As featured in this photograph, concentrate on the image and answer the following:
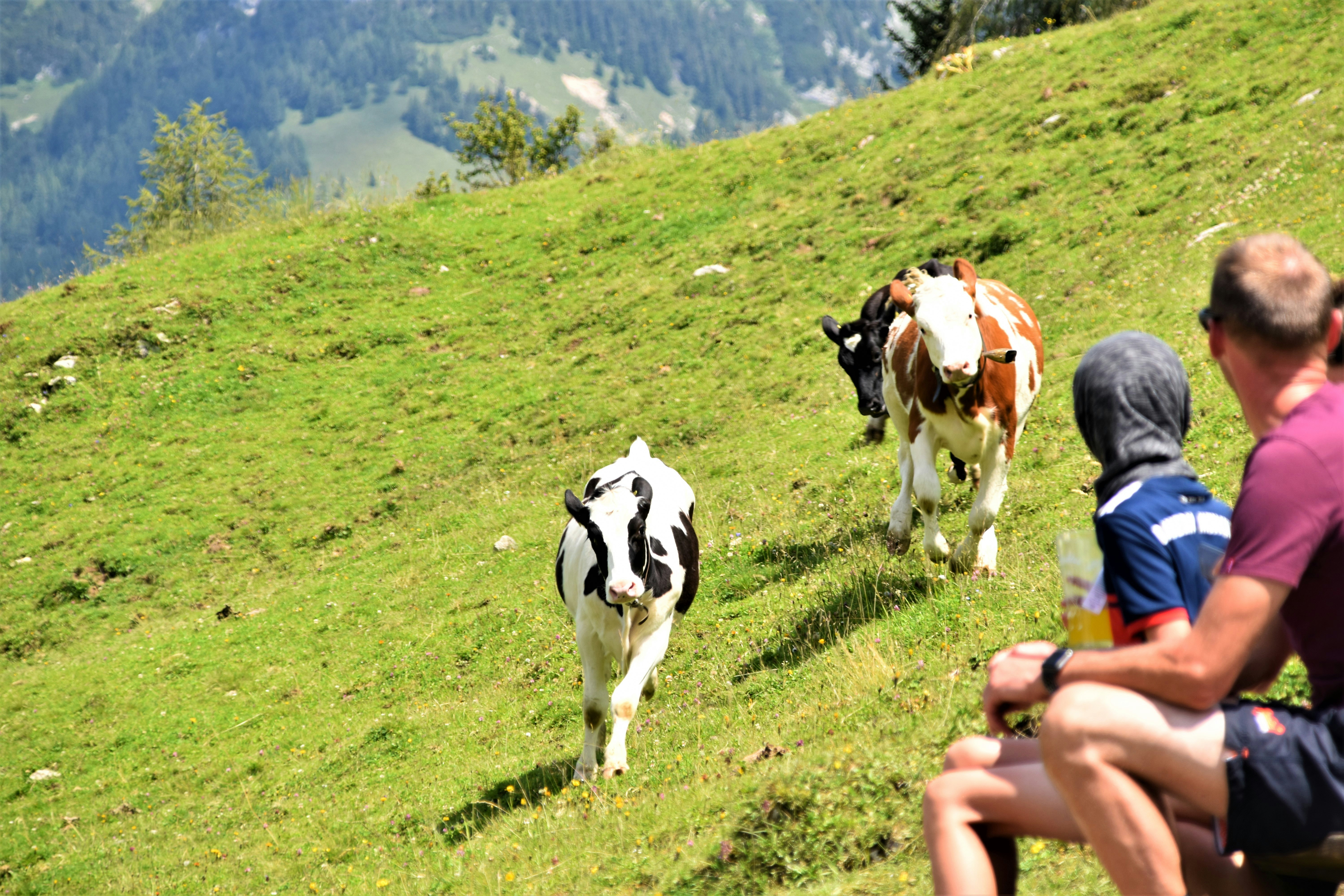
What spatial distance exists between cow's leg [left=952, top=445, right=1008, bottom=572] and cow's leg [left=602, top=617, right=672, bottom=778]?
8.97 feet

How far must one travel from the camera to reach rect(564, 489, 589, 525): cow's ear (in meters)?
7.97

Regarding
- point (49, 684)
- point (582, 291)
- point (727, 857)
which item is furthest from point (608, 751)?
point (582, 291)

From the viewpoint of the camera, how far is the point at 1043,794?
11.0 ft

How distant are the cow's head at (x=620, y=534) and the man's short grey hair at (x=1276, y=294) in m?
5.14

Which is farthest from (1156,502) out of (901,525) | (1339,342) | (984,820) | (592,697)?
(901,525)

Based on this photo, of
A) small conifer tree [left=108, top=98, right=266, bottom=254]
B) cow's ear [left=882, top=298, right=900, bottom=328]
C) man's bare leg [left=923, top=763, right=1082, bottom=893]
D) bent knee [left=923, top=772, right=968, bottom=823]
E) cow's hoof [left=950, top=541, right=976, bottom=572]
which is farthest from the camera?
small conifer tree [left=108, top=98, right=266, bottom=254]

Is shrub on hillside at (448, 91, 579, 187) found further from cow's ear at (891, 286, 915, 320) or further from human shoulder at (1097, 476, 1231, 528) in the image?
human shoulder at (1097, 476, 1231, 528)

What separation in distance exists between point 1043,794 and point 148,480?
2146 cm

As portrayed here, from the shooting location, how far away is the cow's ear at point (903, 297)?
859 centimetres

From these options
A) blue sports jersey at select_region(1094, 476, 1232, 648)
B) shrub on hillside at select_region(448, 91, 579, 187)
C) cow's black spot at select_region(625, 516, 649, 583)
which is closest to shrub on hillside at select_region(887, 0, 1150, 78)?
shrub on hillside at select_region(448, 91, 579, 187)

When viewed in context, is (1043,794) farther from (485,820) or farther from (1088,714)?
(485,820)

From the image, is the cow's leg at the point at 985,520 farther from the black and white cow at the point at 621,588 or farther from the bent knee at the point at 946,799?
the bent knee at the point at 946,799

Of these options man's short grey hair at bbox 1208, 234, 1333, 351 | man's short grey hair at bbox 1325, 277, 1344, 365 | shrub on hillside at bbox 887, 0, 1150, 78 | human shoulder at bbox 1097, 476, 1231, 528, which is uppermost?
shrub on hillside at bbox 887, 0, 1150, 78

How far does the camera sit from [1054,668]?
324cm
